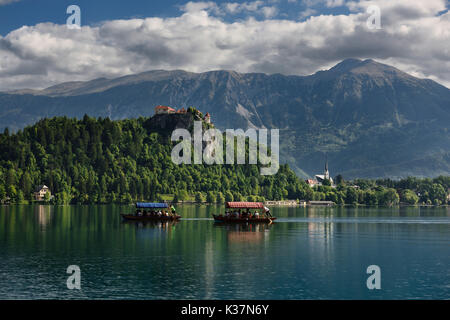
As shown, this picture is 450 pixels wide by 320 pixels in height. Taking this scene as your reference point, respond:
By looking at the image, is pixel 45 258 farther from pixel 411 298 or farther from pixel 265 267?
pixel 411 298

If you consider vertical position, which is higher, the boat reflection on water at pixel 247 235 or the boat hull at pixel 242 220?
the boat hull at pixel 242 220

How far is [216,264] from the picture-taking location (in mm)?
80688

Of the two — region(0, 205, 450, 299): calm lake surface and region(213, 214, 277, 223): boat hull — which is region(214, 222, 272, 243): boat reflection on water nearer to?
region(0, 205, 450, 299): calm lake surface

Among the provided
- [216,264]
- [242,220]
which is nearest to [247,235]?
[242,220]

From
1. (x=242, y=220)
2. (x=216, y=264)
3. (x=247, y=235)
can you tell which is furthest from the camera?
(x=242, y=220)

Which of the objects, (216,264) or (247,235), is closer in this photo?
(216,264)

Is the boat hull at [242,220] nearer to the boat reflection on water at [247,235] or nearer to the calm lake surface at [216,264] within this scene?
the boat reflection on water at [247,235]

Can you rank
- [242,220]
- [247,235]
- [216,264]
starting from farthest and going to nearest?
[242,220], [247,235], [216,264]

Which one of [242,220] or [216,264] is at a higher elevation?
[242,220]

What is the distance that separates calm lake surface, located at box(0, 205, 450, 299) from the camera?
2486 inches

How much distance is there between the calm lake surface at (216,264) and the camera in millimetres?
63156

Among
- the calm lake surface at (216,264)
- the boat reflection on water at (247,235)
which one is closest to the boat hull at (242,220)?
the boat reflection on water at (247,235)

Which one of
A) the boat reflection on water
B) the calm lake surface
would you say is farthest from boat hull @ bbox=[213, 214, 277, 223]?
the calm lake surface

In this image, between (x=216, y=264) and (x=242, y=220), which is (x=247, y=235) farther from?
(x=216, y=264)
